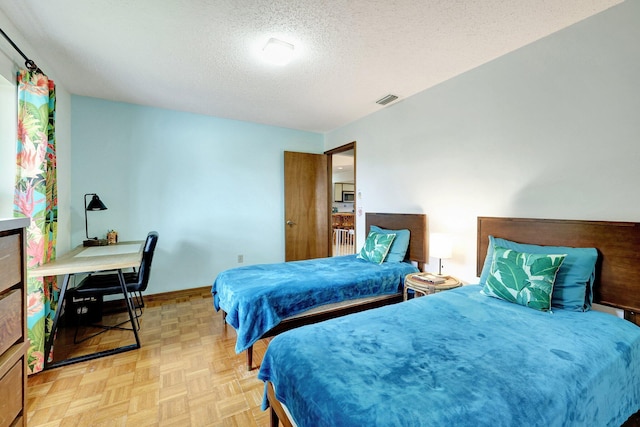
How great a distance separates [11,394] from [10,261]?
0.50m

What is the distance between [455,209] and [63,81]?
4150 mm

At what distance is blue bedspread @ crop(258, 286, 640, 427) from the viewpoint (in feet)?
3.00

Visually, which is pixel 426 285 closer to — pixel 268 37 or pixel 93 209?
pixel 268 37

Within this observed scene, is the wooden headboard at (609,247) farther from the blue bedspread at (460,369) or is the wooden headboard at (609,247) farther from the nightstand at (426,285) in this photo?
the nightstand at (426,285)

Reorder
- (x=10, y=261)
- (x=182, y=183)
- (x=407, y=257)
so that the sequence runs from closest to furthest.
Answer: (x=10, y=261) → (x=407, y=257) → (x=182, y=183)

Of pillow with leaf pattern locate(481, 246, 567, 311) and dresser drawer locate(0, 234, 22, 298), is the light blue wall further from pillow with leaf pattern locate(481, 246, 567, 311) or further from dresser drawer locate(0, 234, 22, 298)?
pillow with leaf pattern locate(481, 246, 567, 311)

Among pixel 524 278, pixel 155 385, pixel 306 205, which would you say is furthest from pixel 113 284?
pixel 524 278

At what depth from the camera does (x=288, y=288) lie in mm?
2176

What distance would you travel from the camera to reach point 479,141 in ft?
8.09

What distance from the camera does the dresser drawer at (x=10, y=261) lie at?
3.19 feet

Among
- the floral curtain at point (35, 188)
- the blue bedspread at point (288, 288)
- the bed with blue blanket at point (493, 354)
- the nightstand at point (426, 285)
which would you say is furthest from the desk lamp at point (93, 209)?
the nightstand at point (426, 285)

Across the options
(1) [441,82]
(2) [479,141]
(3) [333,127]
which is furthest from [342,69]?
(3) [333,127]

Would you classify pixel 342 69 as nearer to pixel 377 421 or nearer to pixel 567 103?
pixel 567 103

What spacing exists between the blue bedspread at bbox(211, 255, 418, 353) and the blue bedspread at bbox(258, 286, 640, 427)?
637mm
